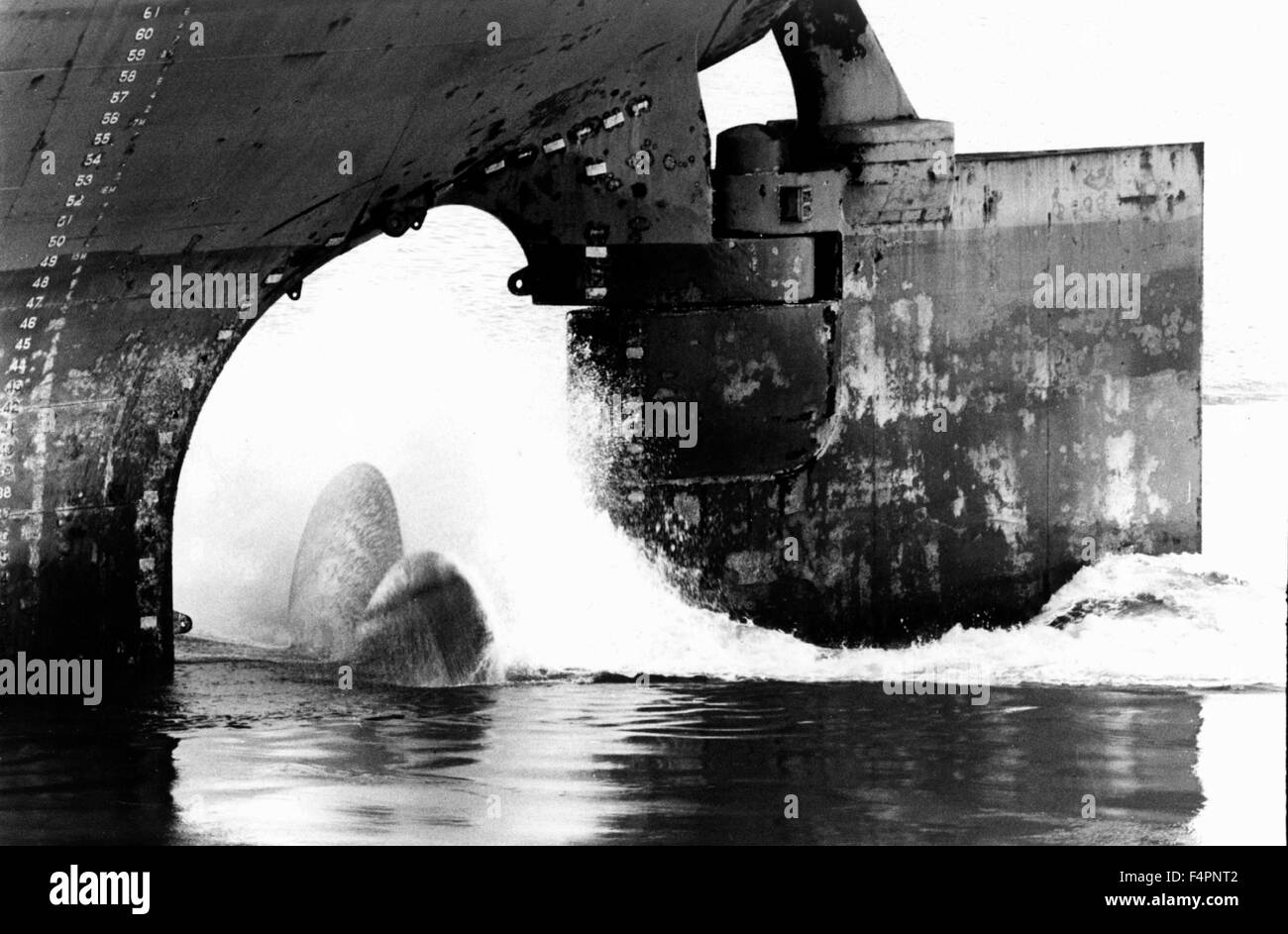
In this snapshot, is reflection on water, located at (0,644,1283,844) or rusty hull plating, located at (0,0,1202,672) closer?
reflection on water, located at (0,644,1283,844)

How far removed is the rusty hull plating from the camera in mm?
9242

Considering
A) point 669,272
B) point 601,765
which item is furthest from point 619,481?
point 601,765

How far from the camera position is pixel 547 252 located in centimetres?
1102

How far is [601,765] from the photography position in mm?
8711

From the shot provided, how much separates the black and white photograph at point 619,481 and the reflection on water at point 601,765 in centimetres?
3

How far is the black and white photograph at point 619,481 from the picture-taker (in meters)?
8.52

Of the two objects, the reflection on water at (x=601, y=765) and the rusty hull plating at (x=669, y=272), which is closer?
the reflection on water at (x=601, y=765)

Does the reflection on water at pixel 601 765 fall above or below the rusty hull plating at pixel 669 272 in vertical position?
below

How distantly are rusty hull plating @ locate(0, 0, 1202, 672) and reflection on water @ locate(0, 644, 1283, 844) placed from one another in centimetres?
104

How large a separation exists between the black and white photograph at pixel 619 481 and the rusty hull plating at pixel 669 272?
0.9 inches

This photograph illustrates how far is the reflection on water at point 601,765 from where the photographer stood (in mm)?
7883

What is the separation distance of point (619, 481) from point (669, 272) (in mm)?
1087

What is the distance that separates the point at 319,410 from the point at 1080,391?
6.18m

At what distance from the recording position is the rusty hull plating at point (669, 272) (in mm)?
9242
